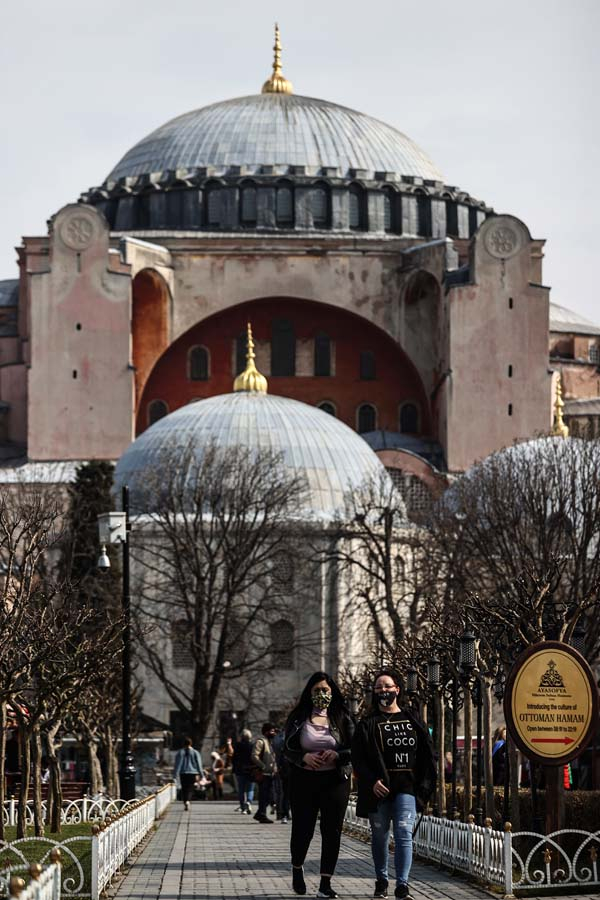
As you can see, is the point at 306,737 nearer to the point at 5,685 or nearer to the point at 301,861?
the point at 301,861

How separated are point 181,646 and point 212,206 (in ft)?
68.3

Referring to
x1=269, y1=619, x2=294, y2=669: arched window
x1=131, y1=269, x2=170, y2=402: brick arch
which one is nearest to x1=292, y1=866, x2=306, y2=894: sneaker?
x1=269, y1=619, x2=294, y2=669: arched window

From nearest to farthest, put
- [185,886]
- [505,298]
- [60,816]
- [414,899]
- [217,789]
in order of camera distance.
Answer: [414,899] → [185,886] → [60,816] → [217,789] → [505,298]

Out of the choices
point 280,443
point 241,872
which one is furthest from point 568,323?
point 241,872

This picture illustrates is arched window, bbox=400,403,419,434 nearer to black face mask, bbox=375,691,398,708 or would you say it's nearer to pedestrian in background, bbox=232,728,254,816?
pedestrian in background, bbox=232,728,254,816

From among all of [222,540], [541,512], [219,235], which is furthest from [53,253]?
[541,512]

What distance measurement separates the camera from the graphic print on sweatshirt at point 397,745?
15.6 meters

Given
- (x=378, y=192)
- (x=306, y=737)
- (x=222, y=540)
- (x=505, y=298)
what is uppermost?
(x=378, y=192)

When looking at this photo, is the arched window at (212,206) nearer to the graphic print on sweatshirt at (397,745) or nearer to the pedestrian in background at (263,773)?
the pedestrian in background at (263,773)

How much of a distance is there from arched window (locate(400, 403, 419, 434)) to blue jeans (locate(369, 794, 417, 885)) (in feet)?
180

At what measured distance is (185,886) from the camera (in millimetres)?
16422

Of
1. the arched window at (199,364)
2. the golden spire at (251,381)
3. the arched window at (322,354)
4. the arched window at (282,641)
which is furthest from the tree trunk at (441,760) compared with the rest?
the arched window at (322,354)

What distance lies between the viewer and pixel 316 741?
611 inches

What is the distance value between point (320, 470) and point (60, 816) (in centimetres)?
3703
